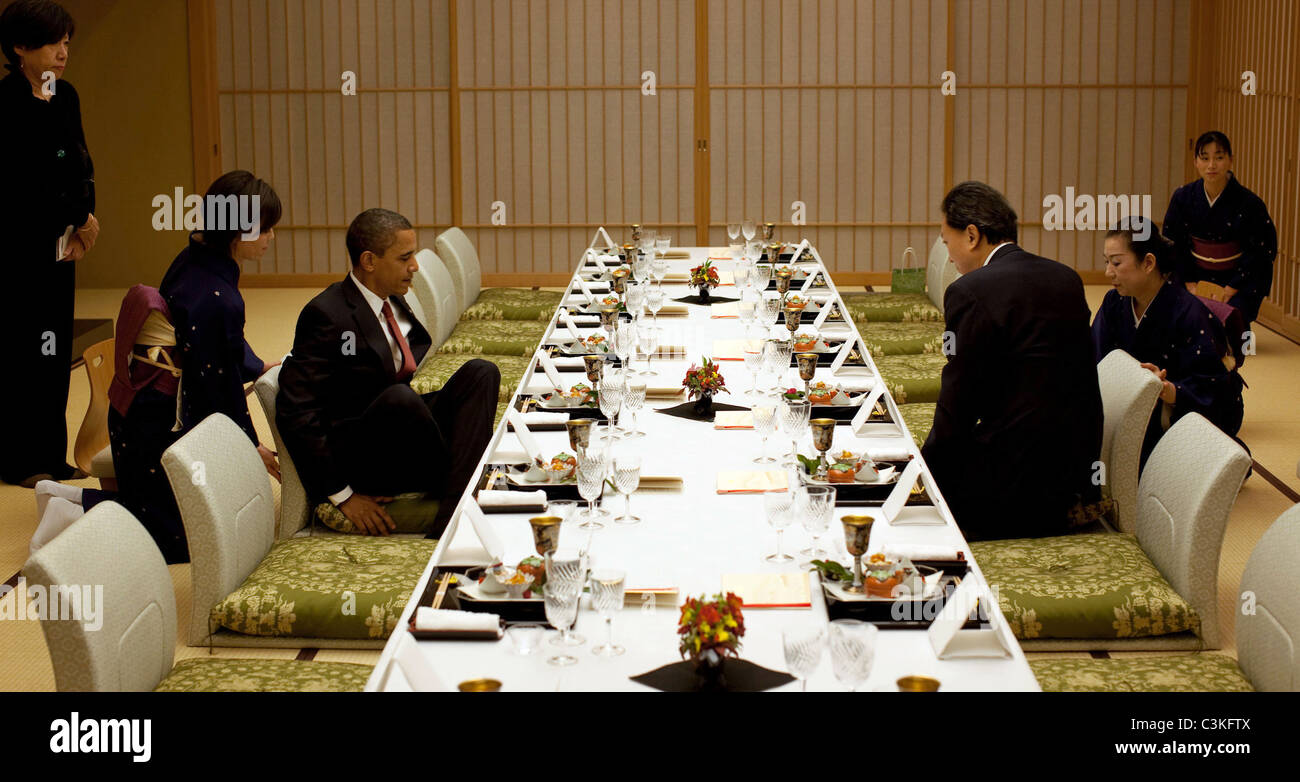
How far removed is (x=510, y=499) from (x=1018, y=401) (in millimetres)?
1305

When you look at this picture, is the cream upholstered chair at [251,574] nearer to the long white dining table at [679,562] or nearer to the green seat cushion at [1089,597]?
the long white dining table at [679,562]

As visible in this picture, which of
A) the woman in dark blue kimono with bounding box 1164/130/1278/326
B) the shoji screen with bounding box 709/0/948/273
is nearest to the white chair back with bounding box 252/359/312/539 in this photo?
the woman in dark blue kimono with bounding box 1164/130/1278/326

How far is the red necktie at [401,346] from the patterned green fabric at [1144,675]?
82.4 inches

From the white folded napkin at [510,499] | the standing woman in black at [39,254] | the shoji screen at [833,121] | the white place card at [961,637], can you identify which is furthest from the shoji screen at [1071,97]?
the white place card at [961,637]

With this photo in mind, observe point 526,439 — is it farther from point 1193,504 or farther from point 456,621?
point 1193,504

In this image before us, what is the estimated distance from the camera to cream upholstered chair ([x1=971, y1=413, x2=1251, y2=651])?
3.03 metres

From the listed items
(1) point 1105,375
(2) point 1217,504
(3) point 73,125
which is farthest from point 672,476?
(3) point 73,125

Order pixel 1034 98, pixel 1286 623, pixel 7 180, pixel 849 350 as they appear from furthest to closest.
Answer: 1. pixel 1034 98
2. pixel 7 180
3. pixel 849 350
4. pixel 1286 623

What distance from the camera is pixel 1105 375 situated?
3.92 meters

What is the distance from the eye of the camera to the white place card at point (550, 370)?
4.05m

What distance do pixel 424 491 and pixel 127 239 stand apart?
5.97 metres

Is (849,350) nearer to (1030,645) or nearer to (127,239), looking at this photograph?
(1030,645)

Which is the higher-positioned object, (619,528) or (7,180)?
(7,180)

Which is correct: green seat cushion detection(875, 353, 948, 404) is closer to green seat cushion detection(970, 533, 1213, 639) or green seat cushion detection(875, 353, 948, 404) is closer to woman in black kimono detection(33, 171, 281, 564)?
green seat cushion detection(970, 533, 1213, 639)
